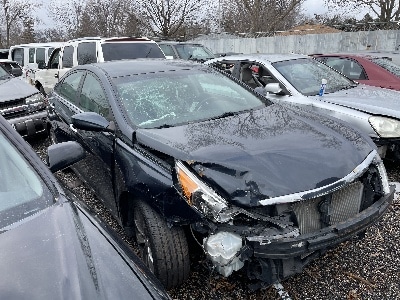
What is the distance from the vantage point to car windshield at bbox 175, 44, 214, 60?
12023 mm

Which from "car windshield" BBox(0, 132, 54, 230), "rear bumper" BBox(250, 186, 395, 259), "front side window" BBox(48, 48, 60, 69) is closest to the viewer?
"car windshield" BBox(0, 132, 54, 230)

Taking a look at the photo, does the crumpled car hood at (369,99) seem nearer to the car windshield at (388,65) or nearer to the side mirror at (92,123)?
the car windshield at (388,65)

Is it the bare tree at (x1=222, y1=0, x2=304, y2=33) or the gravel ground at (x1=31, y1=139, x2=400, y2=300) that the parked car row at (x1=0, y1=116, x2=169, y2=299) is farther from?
the bare tree at (x1=222, y1=0, x2=304, y2=33)

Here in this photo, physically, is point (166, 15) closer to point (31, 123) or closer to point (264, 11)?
point (264, 11)

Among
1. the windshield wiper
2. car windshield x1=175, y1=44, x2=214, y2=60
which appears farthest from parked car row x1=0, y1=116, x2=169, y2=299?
car windshield x1=175, y1=44, x2=214, y2=60

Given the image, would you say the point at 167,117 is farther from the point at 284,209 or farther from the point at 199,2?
the point at 199,2

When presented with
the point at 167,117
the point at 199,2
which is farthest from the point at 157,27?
the point at 167,117

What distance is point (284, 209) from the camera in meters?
2.35

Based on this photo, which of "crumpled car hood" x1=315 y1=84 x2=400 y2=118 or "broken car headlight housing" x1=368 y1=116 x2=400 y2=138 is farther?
"crumpled car hood" x1=315 y1=84 x2=400 y2=118

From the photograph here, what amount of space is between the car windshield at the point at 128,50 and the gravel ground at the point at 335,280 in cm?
546

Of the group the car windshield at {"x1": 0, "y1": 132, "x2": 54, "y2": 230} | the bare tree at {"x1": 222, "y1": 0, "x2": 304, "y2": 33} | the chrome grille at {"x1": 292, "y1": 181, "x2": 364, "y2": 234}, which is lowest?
the chrome grille at {"x1": 292, "y1": 181, "x2": 364, "y2": 234}

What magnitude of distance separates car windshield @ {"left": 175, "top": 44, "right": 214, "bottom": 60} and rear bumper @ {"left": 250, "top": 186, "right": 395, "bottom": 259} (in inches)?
395

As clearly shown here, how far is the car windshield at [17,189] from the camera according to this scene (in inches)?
73.7

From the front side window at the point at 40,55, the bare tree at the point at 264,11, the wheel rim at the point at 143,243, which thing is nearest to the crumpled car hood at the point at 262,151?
the wheel rim at the point at 143,243
